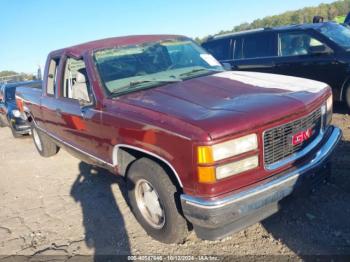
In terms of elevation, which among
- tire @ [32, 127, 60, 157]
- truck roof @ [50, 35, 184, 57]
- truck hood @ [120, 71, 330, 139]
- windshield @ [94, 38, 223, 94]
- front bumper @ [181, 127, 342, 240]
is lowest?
tire @ [32, 127, 60, 157]

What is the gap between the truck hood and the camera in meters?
2.83

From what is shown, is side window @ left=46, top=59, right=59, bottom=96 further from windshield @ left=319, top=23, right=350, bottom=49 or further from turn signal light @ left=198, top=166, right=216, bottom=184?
windshield @ left=319, top=23, right=350, bottom=49

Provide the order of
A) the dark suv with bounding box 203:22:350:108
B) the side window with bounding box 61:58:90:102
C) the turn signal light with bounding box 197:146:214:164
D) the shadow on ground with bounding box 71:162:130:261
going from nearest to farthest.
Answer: the turn signal light with bounding box 197:146:214:164 < the shadow on ground with bounding box 71:162:130:261 < the side window with bounding box 61:58:90:102 < the dark suv with bounding box 203:22:350:108

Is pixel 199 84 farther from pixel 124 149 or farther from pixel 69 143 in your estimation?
pixel 69 143

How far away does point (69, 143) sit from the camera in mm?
4922

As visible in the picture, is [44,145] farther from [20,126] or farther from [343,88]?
[343,88]

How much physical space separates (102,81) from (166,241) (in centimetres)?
173

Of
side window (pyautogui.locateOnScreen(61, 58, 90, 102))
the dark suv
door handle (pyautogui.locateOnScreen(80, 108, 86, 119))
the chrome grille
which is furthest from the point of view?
the dark suv

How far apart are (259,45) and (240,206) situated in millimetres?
5784

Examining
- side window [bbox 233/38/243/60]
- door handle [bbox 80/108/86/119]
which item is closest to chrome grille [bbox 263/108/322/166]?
door handle [bbox 80/108/86/119]

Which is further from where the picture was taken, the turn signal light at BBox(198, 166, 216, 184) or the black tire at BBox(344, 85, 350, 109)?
the black tire at BBox(344, 85, 350, 109)

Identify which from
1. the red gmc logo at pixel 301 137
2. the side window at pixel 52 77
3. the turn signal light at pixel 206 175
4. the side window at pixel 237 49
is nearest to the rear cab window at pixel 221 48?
the side window at pixel 237 49

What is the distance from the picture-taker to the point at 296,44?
745 centimetres

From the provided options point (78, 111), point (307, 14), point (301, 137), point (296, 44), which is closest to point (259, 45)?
point (296, 44)
